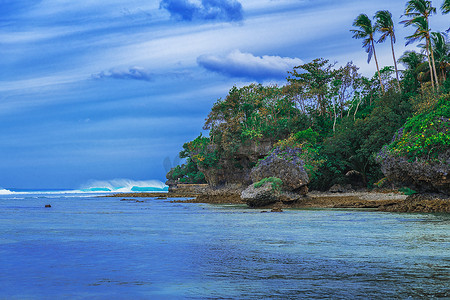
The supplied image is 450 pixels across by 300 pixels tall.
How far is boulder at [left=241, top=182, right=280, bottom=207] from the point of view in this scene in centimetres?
2989

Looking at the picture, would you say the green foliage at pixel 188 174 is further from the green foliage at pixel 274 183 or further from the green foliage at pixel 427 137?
the green foliage at pixel 427 137

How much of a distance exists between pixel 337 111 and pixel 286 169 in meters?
22.4

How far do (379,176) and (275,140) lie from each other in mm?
11543

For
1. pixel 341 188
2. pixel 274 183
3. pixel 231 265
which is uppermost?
pixel 274 183

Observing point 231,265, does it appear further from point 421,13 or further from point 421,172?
point 421,13

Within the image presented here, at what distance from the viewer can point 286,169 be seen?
32.6 meters

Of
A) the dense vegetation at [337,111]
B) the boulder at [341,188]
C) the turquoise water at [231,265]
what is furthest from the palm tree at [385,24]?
the turquoise water at [231,265]

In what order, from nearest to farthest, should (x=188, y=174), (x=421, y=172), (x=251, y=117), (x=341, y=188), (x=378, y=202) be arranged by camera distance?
1. (x=421, y=172)
2. (x=378, y=202)
3. (x=341, y=188)
4. (x=251, y=117)
5. (x=188, y=174)

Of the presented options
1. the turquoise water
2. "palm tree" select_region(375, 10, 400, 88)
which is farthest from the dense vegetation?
the turquoise water

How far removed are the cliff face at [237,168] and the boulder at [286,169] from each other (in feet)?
40.0

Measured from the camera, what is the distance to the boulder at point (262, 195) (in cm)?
2989

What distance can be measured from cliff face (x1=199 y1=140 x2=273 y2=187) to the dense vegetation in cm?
52

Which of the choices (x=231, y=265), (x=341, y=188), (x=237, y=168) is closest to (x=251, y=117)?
(x=237, y=168)

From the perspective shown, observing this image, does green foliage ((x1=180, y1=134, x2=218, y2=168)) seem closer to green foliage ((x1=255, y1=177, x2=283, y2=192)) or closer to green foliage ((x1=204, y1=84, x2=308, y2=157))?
green foliage ((x1=204, y1=84, x2=308, y2=157))
